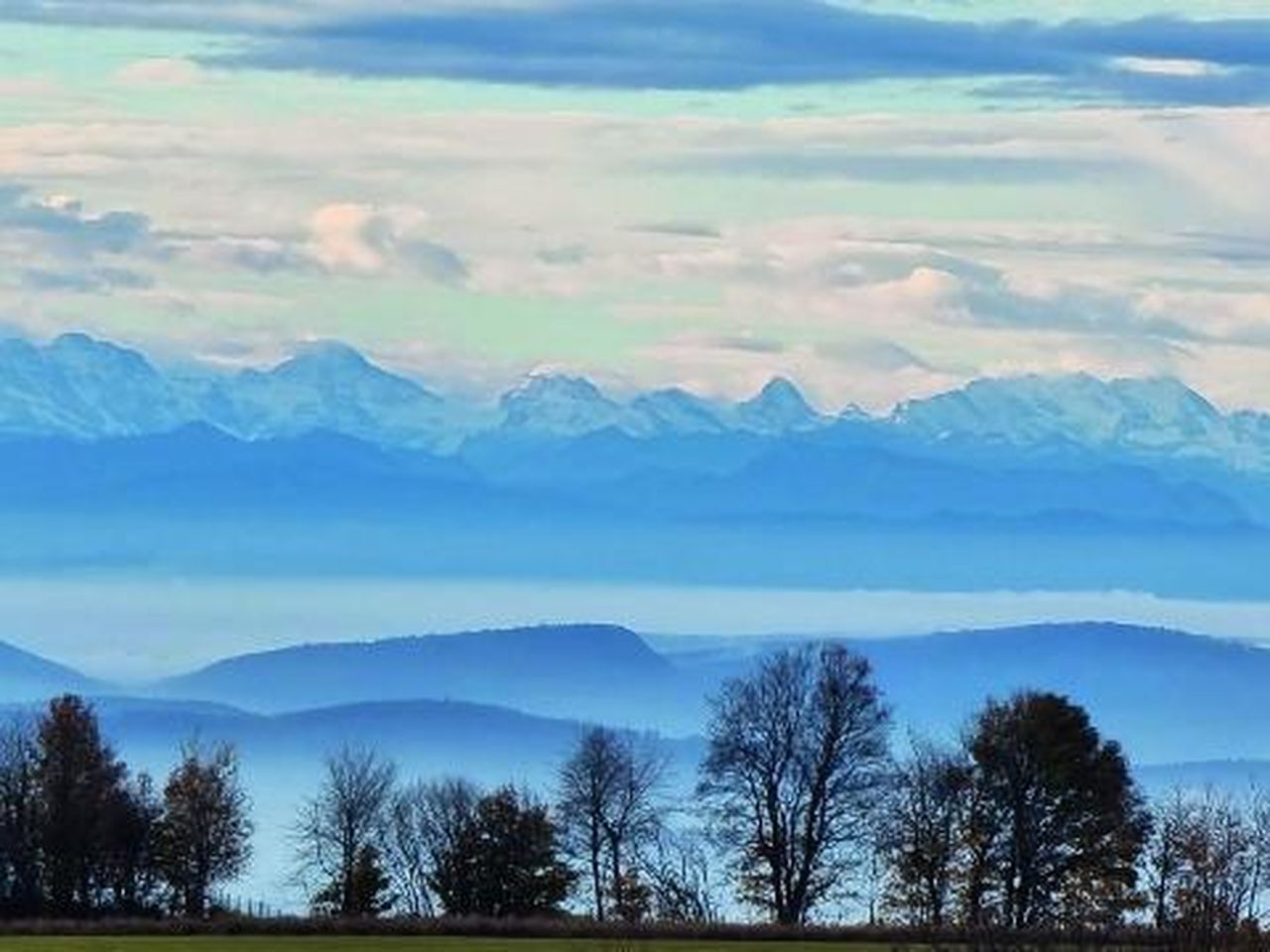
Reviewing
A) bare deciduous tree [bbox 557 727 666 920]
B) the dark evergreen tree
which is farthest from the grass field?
bare deciduous tree [bbox 557 727 666 920]

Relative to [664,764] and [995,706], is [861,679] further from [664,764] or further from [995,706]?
[664,764]

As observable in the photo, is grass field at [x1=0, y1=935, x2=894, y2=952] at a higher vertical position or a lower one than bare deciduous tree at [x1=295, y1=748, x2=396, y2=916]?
lower

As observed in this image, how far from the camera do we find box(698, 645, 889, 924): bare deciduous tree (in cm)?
9125

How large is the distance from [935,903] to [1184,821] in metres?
6.90

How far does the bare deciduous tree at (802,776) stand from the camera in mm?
91250

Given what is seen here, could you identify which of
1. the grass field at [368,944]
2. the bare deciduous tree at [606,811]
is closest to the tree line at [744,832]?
the bare deciduous tree at [606,811]

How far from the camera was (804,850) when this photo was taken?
91875 mm

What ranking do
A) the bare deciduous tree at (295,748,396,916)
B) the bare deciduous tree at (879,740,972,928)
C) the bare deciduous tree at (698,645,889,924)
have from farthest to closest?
the bare deciduous tree at (698,645,889,924), the bare deciduous tree at (295,748,396,916), the bare deciduous tree at (879,740,972,928)

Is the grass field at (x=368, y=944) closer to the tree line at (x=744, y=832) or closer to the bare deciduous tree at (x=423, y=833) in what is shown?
the tree line at (x=744, y=832)

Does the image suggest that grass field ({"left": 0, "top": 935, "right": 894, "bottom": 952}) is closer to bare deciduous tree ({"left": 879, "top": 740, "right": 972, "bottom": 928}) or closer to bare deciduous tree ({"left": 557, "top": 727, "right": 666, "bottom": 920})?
Answer: bare deciduous tree ({"left": 879, "top": 740, "right": 972, "bottom": 928})

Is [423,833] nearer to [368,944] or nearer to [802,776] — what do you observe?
[802,776]

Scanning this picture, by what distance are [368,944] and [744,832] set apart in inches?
887

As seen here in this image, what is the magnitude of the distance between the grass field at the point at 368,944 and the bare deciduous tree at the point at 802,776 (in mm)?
16563

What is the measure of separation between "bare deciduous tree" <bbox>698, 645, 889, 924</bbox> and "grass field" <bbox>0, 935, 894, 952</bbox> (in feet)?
54.3
